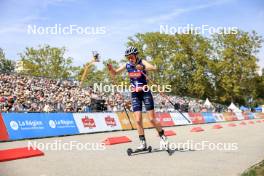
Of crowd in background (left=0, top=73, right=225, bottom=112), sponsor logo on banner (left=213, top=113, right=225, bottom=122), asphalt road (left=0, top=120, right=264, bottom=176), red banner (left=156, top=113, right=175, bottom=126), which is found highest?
crowd in background (left=0, top=73, right=225, bottom=112)

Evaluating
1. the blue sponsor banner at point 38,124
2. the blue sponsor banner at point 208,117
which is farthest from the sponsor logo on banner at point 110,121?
the blue sponsor banner at point 208,117

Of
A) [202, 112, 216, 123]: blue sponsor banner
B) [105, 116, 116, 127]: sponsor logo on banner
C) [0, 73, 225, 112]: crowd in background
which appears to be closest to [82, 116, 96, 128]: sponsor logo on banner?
[105, 116, 116, 127]: sponsor logo on banner

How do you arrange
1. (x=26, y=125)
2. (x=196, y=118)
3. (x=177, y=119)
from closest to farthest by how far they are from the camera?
(x=26, y=125), (x=177, y=119), (x=196, y=118)

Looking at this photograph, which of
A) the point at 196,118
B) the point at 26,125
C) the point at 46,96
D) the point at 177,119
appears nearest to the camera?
the point at 26,125

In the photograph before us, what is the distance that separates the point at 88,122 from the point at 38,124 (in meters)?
4.55

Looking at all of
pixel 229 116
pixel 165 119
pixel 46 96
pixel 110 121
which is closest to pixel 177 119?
pixel 165 119

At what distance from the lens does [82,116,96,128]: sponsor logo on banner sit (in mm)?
22031

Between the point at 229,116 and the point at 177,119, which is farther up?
the point at 177,119

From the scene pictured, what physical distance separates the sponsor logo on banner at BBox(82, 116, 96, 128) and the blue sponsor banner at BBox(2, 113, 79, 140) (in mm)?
1027

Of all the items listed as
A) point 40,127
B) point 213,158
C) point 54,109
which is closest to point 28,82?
point 54,109

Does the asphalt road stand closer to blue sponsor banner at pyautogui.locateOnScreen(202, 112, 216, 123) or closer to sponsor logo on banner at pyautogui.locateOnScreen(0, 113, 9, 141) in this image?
sponsor logo on banner at pyautogui.locateOnScreen(0, 113, 9, 141)

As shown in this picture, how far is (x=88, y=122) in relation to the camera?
22422 mm

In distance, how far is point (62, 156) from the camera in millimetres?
9805

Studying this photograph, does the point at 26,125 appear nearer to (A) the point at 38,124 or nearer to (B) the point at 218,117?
(A) the point at 38,124
